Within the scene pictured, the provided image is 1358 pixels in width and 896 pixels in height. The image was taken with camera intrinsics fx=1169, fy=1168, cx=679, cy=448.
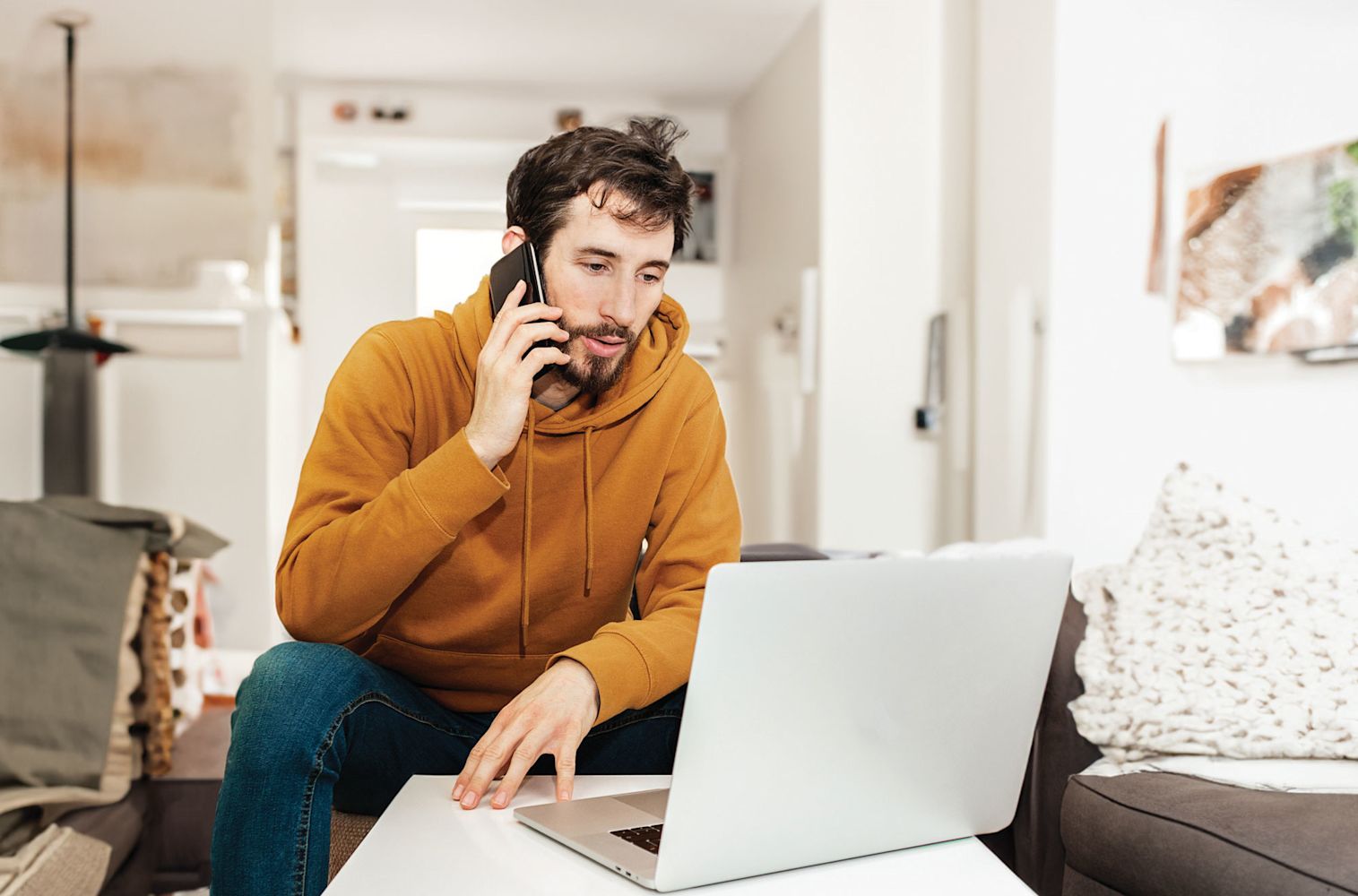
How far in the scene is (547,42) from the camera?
4027 mm

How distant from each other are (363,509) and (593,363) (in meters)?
0.32

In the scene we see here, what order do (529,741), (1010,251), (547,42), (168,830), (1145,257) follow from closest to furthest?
1. (529,741)
2. (168,830)
3. (1145,257)
4. (1010,251)
5. (547,42)

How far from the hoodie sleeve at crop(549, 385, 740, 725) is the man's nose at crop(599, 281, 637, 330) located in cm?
16

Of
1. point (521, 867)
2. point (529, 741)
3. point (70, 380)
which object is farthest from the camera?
point (70, 380)

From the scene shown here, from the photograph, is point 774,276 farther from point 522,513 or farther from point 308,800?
point 308,800

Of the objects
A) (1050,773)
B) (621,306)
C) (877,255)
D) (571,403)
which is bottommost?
(1050,773)

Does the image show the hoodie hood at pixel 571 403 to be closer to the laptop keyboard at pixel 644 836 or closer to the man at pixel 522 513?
the man at pixel 522 513

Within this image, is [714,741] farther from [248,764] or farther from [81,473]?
[81,473]

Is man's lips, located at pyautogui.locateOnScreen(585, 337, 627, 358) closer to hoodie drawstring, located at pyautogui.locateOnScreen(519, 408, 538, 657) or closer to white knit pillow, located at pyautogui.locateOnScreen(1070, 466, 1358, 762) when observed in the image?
hoodie drawstring, located at pyautogui.locateOnScreen(519, 408, 538, 657)

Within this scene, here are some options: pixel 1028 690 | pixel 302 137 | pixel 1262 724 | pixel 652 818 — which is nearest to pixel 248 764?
pixel 652 818

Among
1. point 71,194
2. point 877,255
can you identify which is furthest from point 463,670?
point 71,194

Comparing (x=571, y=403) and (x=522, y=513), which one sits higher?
(x=571, y=403)

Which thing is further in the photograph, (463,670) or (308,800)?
(463,670)

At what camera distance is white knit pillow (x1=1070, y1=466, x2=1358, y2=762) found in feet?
4.61
